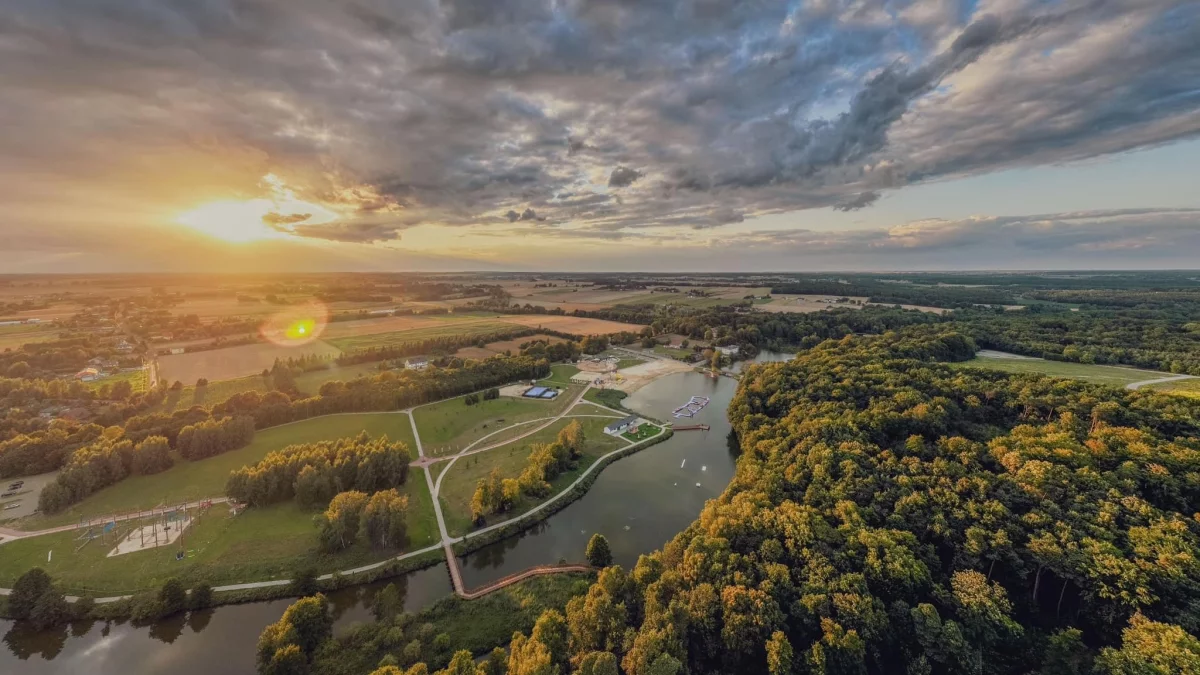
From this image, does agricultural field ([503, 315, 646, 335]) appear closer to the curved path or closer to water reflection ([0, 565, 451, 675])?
the curved path

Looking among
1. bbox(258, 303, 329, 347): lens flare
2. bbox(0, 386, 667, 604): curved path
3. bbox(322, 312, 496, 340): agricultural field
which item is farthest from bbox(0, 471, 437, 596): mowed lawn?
bbox(322, 312, 496, 340): agricultural field

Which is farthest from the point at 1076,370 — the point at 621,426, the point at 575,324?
the point at 575,324

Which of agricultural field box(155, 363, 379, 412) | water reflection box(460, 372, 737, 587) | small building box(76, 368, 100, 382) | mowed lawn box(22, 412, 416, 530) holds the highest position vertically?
small building box(76, 368, 100, 382)

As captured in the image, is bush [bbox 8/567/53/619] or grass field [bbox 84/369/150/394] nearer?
bush [bbox 8/567/53/619]

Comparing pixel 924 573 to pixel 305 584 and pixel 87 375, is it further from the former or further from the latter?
pixel 87 375

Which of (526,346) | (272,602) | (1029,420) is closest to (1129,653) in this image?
(1029,420)

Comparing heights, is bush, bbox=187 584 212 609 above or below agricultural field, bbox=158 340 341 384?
below
